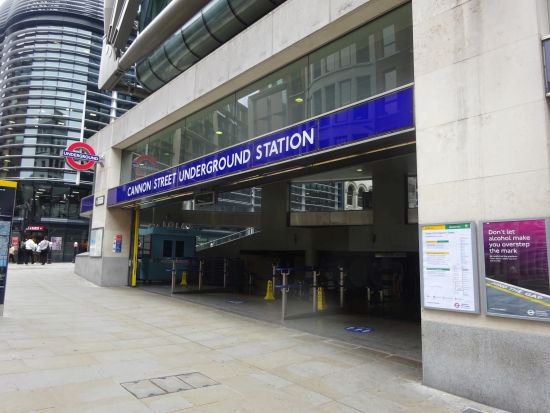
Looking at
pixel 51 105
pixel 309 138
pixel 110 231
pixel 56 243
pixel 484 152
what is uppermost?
pixel 51 105

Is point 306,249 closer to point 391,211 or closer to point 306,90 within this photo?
point 391,211

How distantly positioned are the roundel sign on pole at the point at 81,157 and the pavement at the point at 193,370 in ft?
27.3

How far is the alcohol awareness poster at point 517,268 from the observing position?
13.8ft

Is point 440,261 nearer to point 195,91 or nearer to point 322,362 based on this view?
point 322,362

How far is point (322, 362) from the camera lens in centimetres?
600

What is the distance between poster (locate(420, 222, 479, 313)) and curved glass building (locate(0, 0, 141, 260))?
152ft

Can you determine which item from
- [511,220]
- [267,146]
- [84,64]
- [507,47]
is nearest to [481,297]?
[511,220]

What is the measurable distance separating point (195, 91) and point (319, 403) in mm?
8781

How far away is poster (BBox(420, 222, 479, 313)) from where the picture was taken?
4.78 metres

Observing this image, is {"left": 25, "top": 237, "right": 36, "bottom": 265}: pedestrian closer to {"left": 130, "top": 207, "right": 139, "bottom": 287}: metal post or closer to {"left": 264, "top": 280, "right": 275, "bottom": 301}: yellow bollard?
{"left": 130, "top": 207, "right": 139, "bottom": 287}: metal post

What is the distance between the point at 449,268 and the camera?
499 cm

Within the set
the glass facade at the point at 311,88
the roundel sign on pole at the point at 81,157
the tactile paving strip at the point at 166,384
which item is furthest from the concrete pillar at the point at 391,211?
the tactile paving strip at the point at 166,384

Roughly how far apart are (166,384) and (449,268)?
12.0ft

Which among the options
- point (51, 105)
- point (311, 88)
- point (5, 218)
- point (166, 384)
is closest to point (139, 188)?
point (5, 218)
